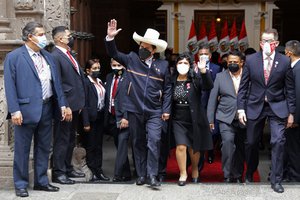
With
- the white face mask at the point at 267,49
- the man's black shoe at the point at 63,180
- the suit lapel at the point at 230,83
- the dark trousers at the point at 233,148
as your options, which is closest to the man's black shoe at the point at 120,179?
the man's black shoe at the point at 63,180

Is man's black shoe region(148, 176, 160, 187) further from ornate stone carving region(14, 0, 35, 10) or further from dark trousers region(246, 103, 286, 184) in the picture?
ornate stone carving region(14, 0, 35, 10)

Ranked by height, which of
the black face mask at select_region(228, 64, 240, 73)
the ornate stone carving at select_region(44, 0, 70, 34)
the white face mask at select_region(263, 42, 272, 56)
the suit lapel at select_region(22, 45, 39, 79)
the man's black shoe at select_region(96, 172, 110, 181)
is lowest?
the man's black shoe at select_region(96, 172, 110, 181)

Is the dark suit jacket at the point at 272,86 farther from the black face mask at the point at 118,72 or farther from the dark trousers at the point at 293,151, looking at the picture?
the black face mask at the point at 118,72

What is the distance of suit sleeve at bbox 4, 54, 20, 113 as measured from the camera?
21.4 ft

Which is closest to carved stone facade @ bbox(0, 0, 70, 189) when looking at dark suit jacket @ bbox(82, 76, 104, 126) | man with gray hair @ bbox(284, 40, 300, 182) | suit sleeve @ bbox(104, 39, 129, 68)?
suit sleeve @ bbox(104, 39, 129, 68)

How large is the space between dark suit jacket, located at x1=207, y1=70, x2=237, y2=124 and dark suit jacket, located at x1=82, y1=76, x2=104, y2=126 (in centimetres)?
154

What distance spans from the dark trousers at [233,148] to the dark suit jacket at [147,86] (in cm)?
91

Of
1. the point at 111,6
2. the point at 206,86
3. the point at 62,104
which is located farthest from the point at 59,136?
the point at 111,6

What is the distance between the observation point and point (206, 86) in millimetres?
7363

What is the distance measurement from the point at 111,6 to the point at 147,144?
7.24m

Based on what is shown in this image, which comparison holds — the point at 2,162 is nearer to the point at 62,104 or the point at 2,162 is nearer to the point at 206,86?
the point at 62,104

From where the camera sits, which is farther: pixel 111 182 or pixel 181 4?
pixel 181 4

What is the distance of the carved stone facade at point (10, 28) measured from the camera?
709cm

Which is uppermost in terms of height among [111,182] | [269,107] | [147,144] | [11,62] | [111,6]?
[111,6]
